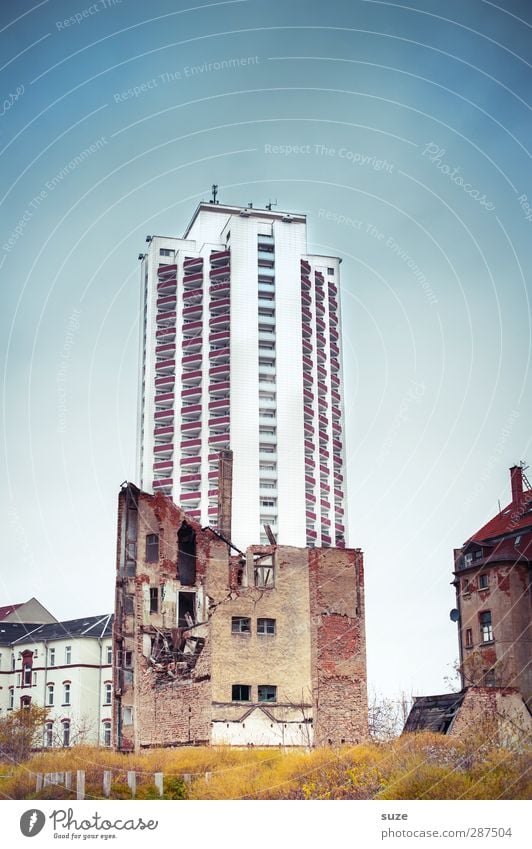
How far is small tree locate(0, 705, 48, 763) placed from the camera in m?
26.9

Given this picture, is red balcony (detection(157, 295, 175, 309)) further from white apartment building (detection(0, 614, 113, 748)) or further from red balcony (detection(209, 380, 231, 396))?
white apartment building (detection(0, 614, 113, 748))

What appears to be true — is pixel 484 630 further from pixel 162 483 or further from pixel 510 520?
pixel 162 483

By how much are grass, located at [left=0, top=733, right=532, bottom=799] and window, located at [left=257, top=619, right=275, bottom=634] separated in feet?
17.4

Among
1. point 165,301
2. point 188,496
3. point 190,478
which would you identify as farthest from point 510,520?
point 165,301

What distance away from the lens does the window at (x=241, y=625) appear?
1134 inches

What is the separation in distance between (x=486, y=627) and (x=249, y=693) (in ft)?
33.6

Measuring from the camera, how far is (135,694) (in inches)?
1062

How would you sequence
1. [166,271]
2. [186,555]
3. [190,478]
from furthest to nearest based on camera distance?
1. [166,271]
2. [190,478]
3. [186,555]

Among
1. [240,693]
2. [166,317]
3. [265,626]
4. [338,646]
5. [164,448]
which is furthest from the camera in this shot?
[166,317]

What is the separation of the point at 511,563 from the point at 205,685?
1239cm

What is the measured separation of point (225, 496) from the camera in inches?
1313

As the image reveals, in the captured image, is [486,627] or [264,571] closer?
[264,571]

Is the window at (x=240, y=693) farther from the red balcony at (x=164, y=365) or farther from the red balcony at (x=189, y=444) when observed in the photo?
the red balcony at (x=164, y=365)
